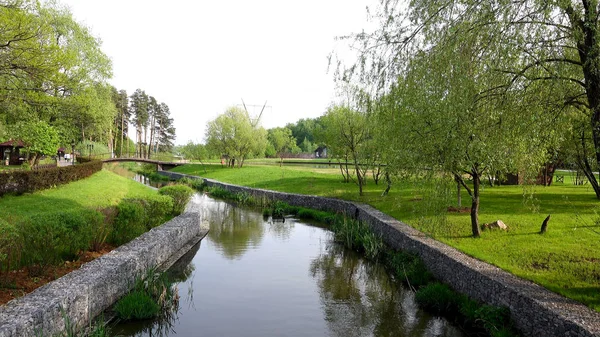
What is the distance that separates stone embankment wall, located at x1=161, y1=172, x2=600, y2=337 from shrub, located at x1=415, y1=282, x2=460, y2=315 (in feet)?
0.98

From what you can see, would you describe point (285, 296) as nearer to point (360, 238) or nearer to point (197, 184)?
point (360, 238)

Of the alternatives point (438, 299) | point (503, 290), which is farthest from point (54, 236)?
point (503, 290)

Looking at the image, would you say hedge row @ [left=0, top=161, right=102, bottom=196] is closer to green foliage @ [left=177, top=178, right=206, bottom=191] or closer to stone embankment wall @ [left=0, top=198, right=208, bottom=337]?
stone embankment wall @ [left=0, top=198, right=208, bottom=337]

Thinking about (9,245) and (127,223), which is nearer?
(9,245)

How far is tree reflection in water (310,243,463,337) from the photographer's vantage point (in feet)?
27.4

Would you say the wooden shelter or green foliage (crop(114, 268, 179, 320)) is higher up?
the wooden shelter

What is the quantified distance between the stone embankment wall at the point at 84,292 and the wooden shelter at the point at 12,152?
3431cm

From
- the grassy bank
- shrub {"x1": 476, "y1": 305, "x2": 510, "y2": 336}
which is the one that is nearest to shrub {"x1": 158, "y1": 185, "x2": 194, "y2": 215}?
the grassy bank

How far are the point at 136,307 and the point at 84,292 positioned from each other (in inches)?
49.0

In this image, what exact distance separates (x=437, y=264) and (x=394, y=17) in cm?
614

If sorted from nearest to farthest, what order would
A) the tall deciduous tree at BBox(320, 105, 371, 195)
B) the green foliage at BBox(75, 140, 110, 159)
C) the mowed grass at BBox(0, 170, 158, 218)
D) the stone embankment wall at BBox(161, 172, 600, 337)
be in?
the stone embankment wall at BBox(161, 172, 600, 337)
the mowed grass at BBox(0, 170, 158, 218)
the tall deciduous tree at BBox(320, 105, 371, 195)
the green foliage at BBox(75, 140, 110, 159)

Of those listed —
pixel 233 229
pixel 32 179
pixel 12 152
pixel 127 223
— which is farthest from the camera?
pixel 12 152

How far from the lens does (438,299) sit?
9.25 metres

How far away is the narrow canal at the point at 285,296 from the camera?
27.4 feet
